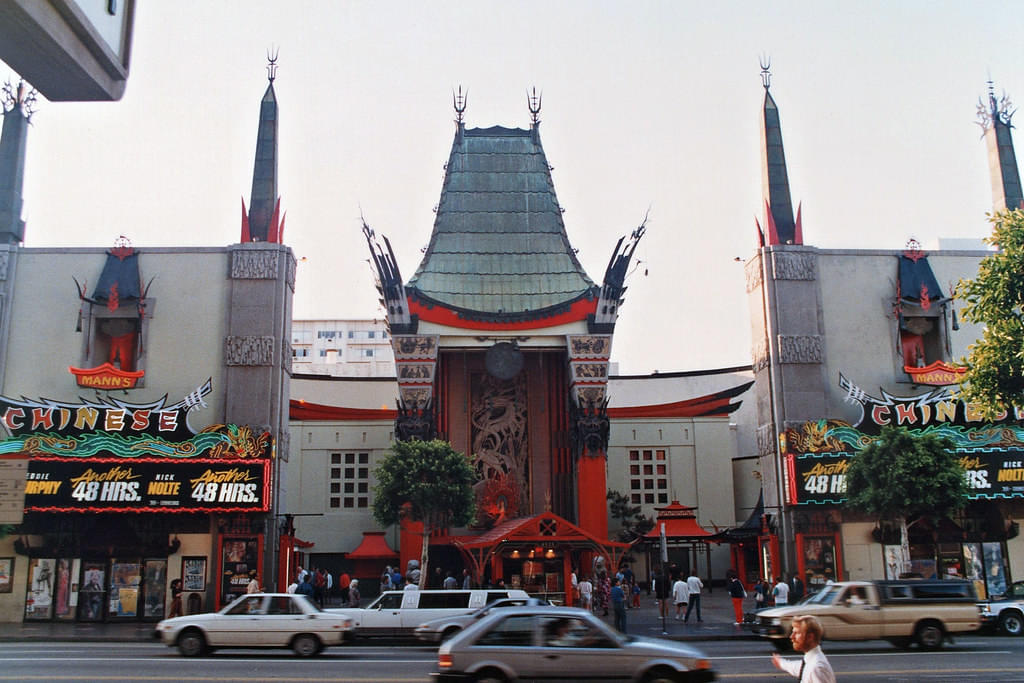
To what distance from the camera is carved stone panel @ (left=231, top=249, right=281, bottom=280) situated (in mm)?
38125

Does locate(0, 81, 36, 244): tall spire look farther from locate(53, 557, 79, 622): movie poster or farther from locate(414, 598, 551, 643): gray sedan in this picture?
locate(414, 598, 551, 643): gray sedan

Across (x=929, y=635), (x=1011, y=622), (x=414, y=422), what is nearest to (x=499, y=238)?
(x=414, y=422)

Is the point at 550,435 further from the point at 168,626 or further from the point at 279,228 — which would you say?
the point at 168,626

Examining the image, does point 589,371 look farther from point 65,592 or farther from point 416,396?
point 65,592

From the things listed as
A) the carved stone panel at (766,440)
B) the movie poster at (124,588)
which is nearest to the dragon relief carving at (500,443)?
the carved stone panel at (766,440)

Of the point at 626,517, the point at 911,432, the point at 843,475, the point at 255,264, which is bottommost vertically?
the point at 626,517

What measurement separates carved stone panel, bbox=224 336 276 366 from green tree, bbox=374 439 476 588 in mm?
6167

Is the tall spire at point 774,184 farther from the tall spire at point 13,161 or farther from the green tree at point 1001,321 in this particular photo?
the tall spire at point 13,161

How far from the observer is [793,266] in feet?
130

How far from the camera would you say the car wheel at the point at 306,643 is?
789 inches

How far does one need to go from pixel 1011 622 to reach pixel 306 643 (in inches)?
706

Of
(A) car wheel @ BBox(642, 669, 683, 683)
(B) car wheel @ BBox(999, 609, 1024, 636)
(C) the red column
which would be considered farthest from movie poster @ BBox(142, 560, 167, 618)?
(B) car wheel @ BBox(999, 609, 1024, 636)

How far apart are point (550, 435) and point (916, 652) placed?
2945 centimetres

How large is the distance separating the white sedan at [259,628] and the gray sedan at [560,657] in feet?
24.4
